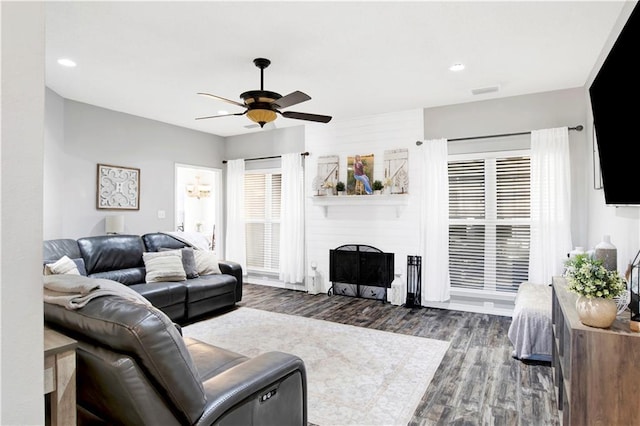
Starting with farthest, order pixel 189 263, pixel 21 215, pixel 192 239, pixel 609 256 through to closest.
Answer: pixel 192 239 < pixel 189 263 < pixel 609 256 < pixel 21 215

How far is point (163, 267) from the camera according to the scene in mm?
4461

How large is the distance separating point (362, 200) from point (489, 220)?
1.80m

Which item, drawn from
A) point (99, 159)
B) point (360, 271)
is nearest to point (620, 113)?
point (360, 271)

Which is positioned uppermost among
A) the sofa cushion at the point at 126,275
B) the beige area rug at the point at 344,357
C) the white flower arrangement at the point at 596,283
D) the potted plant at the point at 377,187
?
the potted plant at the point at 377,187

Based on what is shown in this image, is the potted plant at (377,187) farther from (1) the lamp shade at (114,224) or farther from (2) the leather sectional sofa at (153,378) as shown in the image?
(2) the leather sectional sofa at (153,378)

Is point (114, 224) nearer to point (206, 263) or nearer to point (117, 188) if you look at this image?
point (117, 188)

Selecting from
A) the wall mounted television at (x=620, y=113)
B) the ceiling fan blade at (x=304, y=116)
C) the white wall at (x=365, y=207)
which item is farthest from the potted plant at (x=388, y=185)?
the wall mounted television at (x=620, y=113)

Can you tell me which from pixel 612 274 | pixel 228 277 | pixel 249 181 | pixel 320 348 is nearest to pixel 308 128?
pixel 249 181

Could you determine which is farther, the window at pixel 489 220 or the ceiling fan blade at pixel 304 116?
the window at pixel 489 220

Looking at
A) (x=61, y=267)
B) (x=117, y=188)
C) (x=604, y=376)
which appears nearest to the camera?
(x=604, y=376)

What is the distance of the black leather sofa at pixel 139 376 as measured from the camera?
4.04ft

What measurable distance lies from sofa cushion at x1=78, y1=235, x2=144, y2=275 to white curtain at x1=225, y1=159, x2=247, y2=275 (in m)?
2.13

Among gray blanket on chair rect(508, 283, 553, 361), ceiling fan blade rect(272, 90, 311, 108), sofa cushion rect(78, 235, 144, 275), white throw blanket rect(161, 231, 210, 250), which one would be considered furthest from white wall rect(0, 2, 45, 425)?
white throw blanket rect(161, 231, 210, 250)

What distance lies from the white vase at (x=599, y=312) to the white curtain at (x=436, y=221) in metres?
3.22
